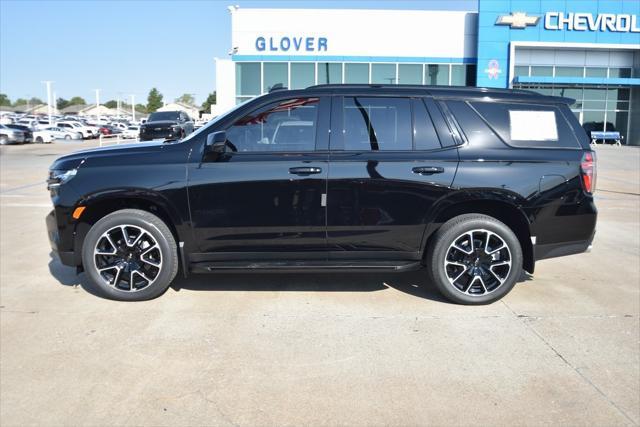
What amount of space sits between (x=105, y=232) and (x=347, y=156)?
2.17 m

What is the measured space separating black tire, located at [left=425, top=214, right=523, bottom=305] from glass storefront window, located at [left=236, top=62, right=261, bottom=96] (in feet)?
95.3

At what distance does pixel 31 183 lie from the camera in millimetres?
13242

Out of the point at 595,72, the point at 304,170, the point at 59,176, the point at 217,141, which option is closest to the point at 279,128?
the point at 304,170

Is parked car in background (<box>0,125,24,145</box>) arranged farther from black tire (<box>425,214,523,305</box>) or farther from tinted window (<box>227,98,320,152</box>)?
black tire (<box>425,214,523,305</box>)

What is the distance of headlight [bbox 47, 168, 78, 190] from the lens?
468 centimetres

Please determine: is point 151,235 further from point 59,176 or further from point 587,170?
point 587,170

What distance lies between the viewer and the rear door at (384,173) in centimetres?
459

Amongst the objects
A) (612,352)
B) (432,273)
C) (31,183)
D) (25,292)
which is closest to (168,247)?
(25,292)

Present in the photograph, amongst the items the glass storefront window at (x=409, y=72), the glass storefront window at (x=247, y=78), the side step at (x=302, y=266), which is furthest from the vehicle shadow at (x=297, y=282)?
the glass storefront window at (x=409, y=72)

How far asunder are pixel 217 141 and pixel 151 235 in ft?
3.27

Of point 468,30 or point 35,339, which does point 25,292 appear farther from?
point 468,30

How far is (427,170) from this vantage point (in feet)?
15.1

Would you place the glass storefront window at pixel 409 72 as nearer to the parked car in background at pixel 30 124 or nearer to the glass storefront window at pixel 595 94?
the glass storefront window at pixel 595 94

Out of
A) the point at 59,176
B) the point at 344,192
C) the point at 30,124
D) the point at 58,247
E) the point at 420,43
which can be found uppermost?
the point at 420,43
